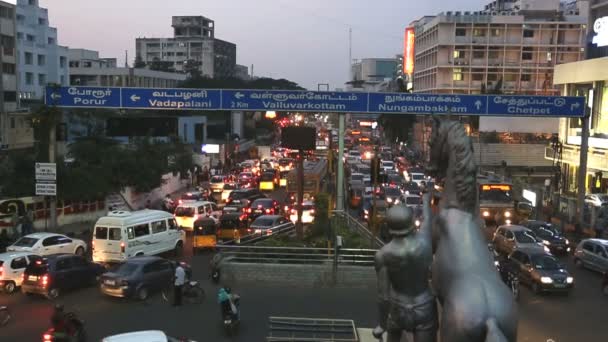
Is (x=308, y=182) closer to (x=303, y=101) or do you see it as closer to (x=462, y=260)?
(x=303, y=101)

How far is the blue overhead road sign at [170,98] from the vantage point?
28.0 m

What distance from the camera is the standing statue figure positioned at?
621cm

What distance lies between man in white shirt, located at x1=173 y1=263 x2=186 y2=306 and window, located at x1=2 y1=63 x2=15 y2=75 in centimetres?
3767

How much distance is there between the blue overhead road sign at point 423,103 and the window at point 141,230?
1121 centimetres

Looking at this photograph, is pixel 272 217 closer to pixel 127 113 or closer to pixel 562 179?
pixel 562 179

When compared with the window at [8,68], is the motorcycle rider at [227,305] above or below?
below

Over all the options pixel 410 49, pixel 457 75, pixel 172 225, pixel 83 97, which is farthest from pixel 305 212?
pixel 410 49

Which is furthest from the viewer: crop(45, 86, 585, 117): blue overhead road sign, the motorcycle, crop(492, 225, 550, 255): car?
crop(45, 86, 585, 117): blue overhead road sign

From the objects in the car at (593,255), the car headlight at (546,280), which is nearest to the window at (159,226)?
the car headlight at (546,280)

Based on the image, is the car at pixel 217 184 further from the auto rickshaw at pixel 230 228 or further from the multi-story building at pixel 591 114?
the multi-story building at pixel 591 114

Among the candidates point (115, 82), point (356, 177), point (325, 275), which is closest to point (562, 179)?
point (356, 177)

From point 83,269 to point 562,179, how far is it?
35.9m

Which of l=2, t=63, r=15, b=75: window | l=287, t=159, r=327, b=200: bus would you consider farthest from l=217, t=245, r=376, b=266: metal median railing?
l=2, t=63, r=15, b=75: window

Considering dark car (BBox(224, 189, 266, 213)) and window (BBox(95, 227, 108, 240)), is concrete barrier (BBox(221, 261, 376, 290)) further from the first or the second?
dark car (BBox(224, 189, 266, 213))
